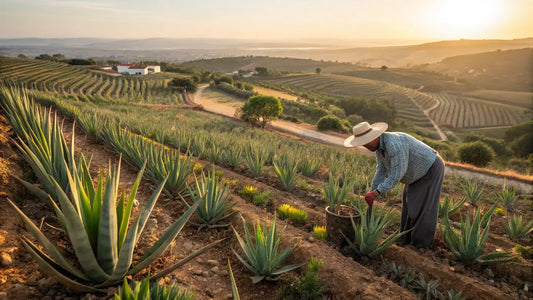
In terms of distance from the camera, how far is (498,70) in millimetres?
99250

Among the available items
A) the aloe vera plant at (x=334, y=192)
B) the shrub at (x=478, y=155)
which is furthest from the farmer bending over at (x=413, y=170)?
the shrub at (x=478, y=155)

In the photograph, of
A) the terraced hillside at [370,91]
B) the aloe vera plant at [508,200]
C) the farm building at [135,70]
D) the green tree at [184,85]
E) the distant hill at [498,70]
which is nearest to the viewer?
the aloe vera plant at [508,200]

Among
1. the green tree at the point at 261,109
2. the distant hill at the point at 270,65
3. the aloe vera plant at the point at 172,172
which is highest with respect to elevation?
the distant hill at the point at 270,65

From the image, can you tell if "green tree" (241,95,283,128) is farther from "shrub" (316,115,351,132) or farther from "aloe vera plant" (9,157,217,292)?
"aloe vera plant" (9,157,217,292)

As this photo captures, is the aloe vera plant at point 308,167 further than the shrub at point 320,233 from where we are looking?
Yes

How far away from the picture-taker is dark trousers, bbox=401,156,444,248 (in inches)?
142

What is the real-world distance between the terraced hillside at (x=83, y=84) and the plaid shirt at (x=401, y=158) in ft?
119

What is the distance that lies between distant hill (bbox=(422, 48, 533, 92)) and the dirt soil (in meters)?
107

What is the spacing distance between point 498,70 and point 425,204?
4891 inches

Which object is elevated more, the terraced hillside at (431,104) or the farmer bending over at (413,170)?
the farmer bending over at (413,170)

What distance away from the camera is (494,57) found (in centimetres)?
11175

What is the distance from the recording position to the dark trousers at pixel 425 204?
11.9 feet

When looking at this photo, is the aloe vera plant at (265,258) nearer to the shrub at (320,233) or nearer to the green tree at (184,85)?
the shrub at (320,233)

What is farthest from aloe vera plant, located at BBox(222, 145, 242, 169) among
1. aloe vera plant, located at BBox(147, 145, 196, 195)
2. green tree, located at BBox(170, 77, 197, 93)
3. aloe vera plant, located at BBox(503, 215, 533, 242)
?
green tree, located at BBox(170, 77, 197, 93)
